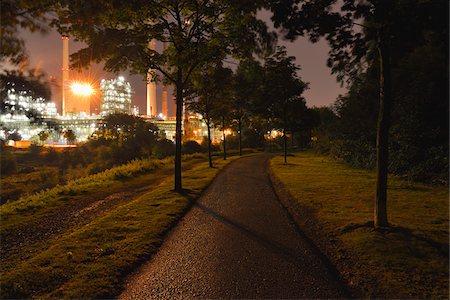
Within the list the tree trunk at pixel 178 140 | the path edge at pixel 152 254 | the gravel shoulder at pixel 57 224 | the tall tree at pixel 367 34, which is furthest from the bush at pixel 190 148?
the tall tree at pixel 367 34

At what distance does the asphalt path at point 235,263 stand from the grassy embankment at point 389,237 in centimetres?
68

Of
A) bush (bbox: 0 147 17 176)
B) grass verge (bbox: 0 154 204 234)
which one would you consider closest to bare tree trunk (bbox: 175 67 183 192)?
grass verge (bbox: 0 154 204 234)

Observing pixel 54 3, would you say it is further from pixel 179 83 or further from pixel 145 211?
pixel 179 83

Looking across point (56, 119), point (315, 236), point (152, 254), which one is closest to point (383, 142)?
point (315, 236)

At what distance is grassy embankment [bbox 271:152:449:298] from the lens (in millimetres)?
5102

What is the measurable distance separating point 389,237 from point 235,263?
3.93 meters

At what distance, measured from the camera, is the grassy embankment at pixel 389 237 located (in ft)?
16.7

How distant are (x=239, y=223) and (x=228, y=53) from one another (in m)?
8.76

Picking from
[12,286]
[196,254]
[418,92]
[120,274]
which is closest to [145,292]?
[120,274]

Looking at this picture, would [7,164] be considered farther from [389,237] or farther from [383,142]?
[389,237]

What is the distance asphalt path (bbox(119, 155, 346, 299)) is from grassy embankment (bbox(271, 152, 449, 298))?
68cm

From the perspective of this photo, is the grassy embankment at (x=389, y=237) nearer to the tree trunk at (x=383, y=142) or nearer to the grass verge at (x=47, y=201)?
the tree trunk at (x=383, y=142)

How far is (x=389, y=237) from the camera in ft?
23.7

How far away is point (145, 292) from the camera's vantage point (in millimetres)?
5004
